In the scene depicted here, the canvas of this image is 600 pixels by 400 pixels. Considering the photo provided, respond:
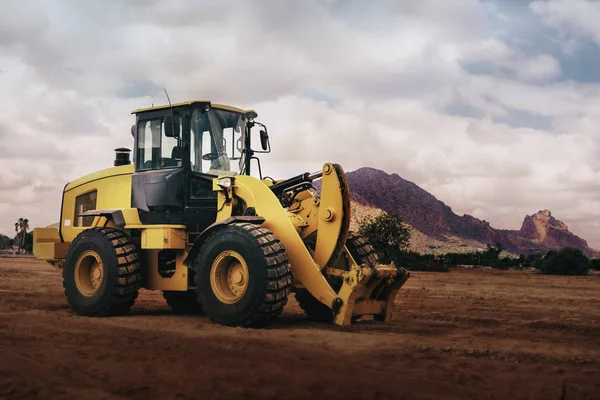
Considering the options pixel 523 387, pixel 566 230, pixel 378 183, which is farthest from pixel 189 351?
pixel 566 230

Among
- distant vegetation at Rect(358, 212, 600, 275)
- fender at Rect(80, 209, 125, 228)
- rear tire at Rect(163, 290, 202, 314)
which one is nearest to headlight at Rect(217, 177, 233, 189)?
fender at Rect(80, 209, 125, 228)

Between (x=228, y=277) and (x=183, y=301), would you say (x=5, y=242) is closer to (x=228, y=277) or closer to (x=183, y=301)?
(x=183, y=301)

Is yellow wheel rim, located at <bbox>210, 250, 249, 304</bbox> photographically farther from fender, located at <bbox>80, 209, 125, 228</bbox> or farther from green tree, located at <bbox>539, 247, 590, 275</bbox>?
green tree, located at <bbox>539, 247, 590, 275</bbox>

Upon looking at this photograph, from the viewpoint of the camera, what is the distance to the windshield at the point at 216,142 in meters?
12.7

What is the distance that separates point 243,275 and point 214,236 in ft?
2.74

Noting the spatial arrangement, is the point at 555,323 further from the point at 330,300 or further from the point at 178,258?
the point at 178,258

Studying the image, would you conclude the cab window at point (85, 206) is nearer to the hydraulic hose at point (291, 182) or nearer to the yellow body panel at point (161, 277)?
the yellow body panel at point (161, 277)

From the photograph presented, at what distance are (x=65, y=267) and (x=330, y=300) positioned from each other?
222 inches

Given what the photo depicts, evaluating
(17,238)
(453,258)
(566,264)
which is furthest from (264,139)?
(17,238)

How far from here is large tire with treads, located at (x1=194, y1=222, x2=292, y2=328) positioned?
10.4 meters

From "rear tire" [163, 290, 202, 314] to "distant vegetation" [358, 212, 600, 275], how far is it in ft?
67.4

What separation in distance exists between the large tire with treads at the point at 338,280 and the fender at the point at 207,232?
5.38 feet

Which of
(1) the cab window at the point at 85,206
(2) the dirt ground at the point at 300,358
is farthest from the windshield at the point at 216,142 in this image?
(1) the cab window at the point at 85,206

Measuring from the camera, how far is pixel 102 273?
12.9m
